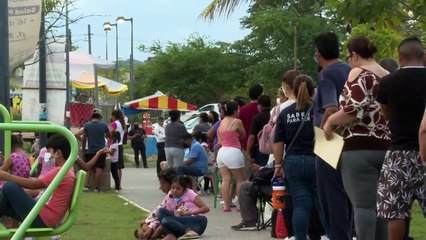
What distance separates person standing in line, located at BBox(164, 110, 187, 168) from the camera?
60.4 ft

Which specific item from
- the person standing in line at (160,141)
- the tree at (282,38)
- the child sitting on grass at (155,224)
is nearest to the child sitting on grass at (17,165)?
the child sitting on grass at (155,224)

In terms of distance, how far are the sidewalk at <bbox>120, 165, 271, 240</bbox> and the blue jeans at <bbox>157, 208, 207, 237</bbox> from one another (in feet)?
1.14

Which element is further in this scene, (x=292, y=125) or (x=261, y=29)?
(x=261, y=29)

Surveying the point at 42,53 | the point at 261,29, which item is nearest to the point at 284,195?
the point at 42,53

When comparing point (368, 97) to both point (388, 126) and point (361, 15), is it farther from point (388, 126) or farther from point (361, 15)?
point (361, 15)

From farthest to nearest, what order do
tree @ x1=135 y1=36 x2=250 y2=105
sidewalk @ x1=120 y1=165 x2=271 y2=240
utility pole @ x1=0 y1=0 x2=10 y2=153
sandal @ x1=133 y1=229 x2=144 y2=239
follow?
tree @ x1=135 y1=36 x2=250 y2=105 < sidewalk @ x1=120 y1=165 x2=271 y2=240 < sandal @ x1=133 y1=229 x2=144 y2=239 < utility pole @ x1=0 y1=0 x2=10 y2=153

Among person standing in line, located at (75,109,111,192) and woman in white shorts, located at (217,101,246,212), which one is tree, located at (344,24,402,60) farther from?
person standing in line, located at (75,109,111,192)

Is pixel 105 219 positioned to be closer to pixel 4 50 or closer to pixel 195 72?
Answer: pixel 4 50

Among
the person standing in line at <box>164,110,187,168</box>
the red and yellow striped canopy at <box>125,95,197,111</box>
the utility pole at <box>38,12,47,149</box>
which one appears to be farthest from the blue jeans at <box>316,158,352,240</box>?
the red and yellow striped canopy at <box>125,95,197,111</box>

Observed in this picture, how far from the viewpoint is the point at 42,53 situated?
16.9m

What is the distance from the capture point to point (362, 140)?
7383 millimetres

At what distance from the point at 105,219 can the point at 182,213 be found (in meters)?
2.91

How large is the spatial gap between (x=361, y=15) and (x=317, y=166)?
2076mm

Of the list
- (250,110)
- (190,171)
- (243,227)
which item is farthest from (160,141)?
(243,227)
